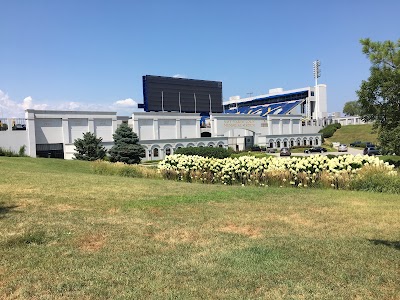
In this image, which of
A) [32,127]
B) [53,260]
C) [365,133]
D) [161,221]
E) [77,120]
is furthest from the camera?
[365,133]

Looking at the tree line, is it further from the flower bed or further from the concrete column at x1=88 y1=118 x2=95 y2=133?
the concrete column at x1=88 y1=118 x2=95 y2=133

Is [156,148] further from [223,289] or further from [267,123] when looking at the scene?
[223,289]

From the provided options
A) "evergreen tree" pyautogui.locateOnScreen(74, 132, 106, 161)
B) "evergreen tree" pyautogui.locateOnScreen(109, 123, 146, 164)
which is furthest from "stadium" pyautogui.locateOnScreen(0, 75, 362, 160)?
"evergreen tree" pyautogui.locateOnScreen(109, 123, 146, 164)

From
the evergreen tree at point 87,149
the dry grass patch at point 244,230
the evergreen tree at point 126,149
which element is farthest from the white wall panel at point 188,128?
the dry grass patch at point 244,230

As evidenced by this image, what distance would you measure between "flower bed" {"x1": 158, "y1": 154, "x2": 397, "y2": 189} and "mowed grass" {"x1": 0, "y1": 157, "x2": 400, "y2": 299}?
3.58 metres

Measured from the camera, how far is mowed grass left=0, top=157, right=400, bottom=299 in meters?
3.78

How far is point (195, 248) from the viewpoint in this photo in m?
5.05

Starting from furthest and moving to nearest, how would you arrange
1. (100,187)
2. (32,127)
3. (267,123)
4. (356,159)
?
1. (267,123)
2. (32,127)
3. (356,159)
4. (100,187)

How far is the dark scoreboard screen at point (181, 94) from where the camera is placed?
72188mm

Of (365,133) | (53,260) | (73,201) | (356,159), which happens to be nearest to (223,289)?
(53,260)

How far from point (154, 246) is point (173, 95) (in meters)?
71.3

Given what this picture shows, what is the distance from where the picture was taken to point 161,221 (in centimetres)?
655

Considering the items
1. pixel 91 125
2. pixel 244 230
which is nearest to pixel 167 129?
pixel 91 125

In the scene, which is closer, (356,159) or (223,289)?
(223,289)
